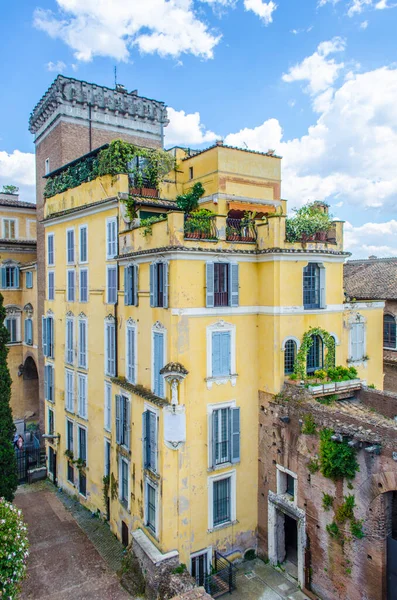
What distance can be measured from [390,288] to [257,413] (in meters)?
16.3

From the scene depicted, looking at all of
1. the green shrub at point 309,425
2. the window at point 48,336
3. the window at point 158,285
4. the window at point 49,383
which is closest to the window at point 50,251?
the window at point 48,336

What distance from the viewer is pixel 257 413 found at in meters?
20.4

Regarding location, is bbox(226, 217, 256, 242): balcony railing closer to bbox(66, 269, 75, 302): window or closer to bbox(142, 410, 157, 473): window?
bbox(142, 410, 157, 473): window

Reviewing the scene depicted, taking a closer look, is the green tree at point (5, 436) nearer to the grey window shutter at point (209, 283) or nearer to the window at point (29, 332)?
the grey window shutter at point (209, 283)

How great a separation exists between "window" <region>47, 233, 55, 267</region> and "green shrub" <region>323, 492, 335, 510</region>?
21.4 m

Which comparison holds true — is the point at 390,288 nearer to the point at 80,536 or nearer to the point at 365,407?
the point at 365,407

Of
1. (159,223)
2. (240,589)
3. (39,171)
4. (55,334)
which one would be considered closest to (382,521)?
(240,589)

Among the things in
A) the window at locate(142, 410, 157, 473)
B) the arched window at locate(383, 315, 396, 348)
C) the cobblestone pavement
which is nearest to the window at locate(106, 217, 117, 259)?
the window at locate(142, 410, 157, 473)

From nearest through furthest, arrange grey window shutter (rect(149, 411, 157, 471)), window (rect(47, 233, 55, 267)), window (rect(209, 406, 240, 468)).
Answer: grey window shutter (rect(149, 411, 157, 471)) → window (rect(209, 406, 240, 468)) → window (rect(47, 233, 55, 267))

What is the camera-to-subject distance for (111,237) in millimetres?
22969

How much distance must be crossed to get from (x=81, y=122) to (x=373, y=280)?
24.1 m

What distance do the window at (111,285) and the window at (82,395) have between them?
565 centimetres

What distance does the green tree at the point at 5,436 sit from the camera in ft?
72.9

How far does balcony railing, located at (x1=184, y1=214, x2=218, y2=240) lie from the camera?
18.4 metres
